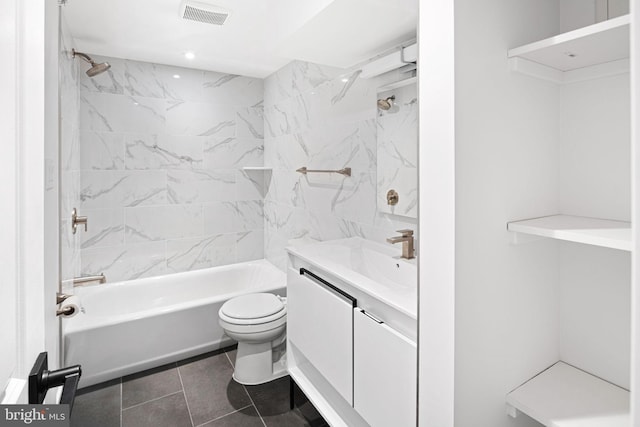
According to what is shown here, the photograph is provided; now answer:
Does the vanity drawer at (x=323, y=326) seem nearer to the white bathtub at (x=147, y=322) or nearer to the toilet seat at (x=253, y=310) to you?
the toilet seat at (x=253, y=310)

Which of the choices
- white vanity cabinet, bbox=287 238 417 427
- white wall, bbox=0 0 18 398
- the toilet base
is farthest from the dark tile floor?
white wall, bbox=0 0 18 398

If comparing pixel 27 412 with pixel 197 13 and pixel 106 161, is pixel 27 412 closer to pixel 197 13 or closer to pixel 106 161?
Result: pixel 197 13

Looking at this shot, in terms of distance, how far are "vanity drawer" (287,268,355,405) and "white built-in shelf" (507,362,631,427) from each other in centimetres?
67

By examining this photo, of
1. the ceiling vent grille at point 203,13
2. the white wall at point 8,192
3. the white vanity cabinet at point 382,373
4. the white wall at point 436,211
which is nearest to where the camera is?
the white wall at point 8,192

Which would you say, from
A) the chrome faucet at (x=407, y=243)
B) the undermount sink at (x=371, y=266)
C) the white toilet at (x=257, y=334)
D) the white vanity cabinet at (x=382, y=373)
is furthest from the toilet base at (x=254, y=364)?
the chrome faucet at (x=407, y=243)

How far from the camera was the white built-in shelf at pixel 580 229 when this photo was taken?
83 centimetres

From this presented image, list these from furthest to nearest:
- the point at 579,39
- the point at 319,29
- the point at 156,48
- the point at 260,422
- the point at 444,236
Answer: the point at 156,48, the point at 260,422, the point at 319,29, the point at 444,236, the point at 579,39

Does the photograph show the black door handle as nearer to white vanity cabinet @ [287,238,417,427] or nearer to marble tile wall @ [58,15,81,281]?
white vanity cabinet @ [287,238,417,427]

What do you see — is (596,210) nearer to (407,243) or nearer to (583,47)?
(583,47)

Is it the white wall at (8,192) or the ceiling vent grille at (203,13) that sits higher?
the ceiling vent grille at (203,13)

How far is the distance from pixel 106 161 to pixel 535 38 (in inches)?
127

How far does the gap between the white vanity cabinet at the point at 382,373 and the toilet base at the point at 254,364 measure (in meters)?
1.09

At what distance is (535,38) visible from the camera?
113 cm

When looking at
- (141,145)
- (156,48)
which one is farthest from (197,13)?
(141,145)
